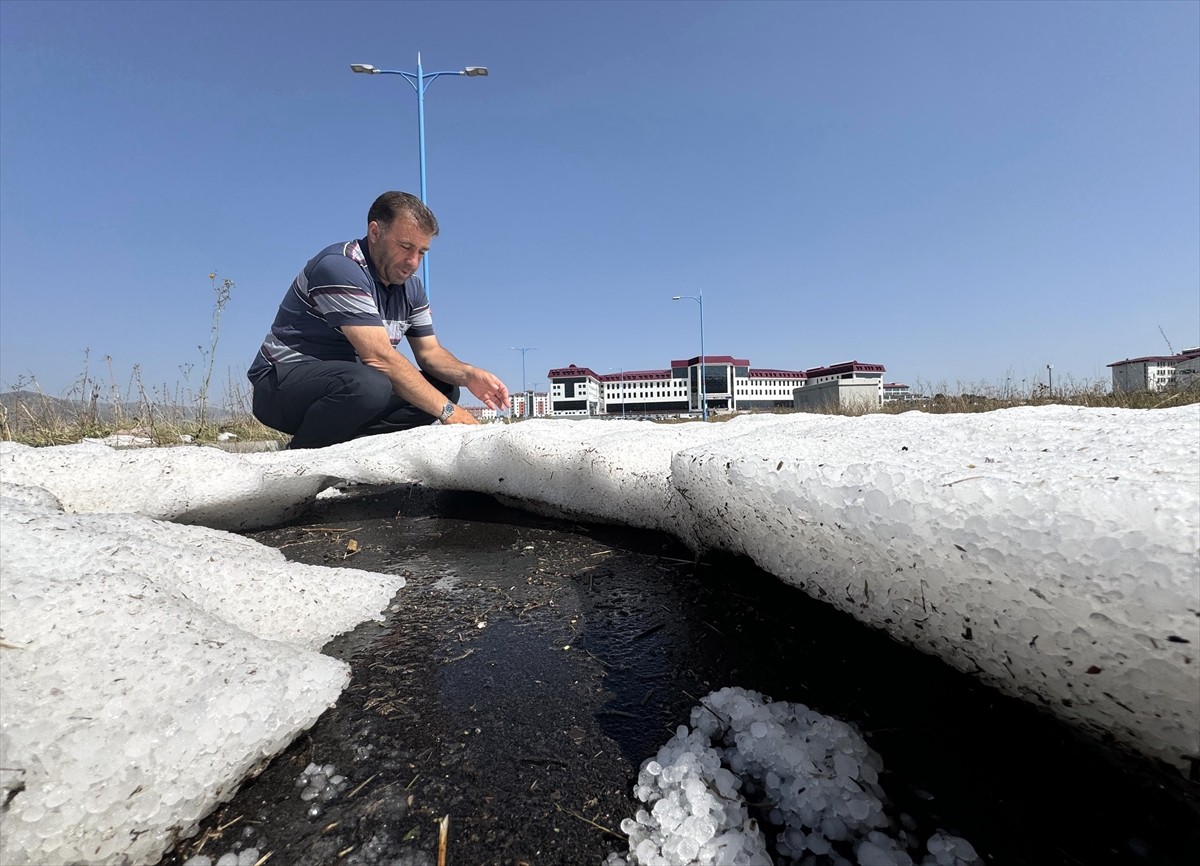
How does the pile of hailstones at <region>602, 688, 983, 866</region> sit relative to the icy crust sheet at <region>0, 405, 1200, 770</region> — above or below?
below

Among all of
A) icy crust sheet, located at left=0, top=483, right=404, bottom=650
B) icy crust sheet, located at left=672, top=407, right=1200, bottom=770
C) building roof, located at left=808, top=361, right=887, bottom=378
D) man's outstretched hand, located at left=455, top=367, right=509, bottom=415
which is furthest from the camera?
building roof, located at left=808, top=361, right=887, bottom=378

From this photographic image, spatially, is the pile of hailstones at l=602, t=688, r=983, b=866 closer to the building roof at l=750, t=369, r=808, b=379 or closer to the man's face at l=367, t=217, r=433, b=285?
the man's face at l=367, t=217, r=433, b=285

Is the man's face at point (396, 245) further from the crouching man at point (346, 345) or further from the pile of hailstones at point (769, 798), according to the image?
the pile of hailstones at point (769, 798)

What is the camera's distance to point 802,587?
113 cm

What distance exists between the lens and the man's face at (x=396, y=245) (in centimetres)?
337

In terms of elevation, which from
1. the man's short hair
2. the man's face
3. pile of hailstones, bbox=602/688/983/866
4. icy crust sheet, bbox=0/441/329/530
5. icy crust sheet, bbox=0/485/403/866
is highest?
the man's short hair

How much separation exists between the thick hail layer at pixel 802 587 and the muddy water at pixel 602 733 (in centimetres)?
9

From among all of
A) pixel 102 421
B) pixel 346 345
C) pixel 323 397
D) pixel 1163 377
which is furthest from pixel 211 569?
pixel 1163 377

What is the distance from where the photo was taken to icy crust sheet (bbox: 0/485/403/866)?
65 cm

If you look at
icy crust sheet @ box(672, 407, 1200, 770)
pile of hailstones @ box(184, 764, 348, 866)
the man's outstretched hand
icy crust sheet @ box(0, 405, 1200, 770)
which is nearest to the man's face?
the man's outstretched hand

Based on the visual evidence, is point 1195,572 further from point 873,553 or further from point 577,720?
point 577,720

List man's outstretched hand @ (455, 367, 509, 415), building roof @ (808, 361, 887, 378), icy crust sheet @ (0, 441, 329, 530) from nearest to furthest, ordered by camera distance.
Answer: icy crust sheet @ (0, 441, 329, 530)
man's outstretched hand @ (455, 367, 509, 415)
building roof @ (808, 361, 887, 378)

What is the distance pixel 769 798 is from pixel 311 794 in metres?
0.67

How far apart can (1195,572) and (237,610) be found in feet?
5.34
